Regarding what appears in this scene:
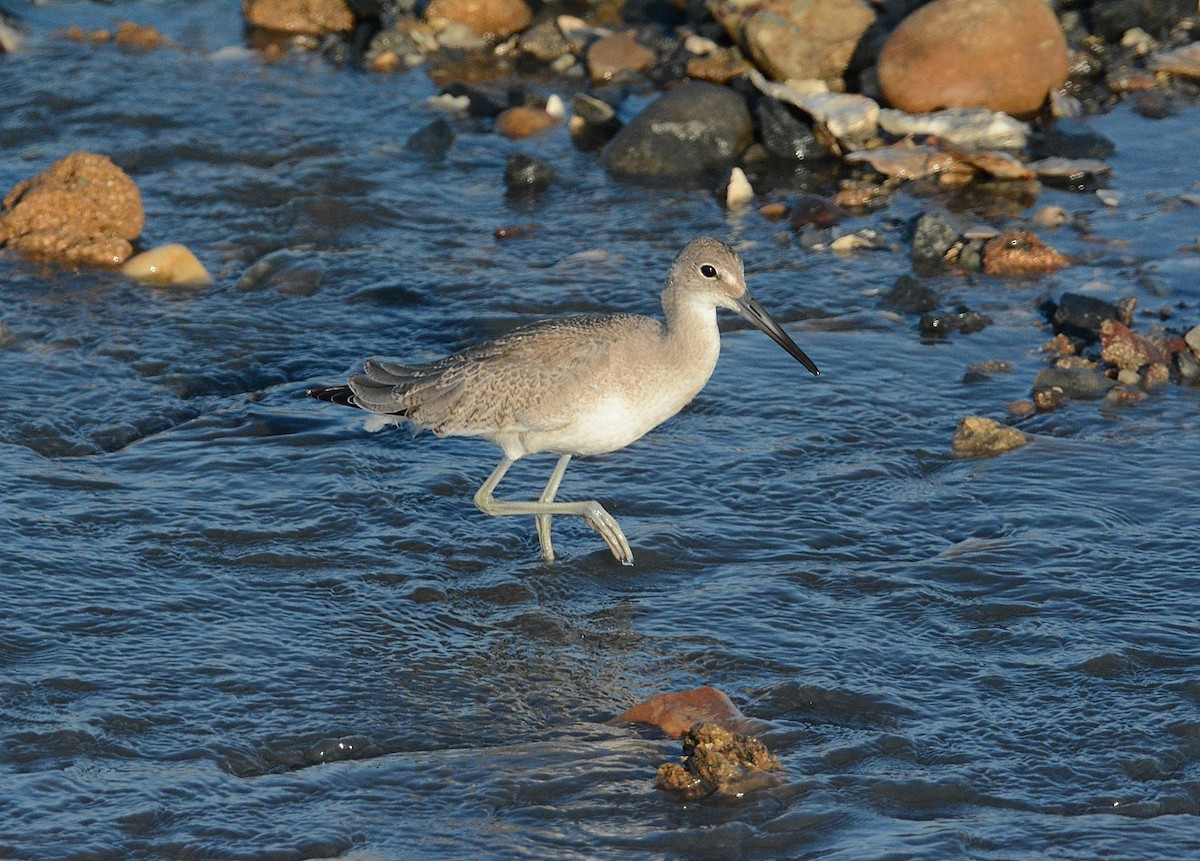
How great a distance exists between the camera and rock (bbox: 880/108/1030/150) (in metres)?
11.5

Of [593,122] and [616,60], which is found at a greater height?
[616,60]

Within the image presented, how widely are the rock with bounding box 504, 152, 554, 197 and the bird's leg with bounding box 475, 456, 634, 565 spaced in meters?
4.53

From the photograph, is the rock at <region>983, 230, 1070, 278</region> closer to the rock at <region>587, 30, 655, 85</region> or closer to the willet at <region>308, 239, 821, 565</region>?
the willet at <region>308, 239, 821, 565</region>

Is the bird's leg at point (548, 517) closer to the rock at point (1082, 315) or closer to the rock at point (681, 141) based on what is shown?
the rock at point (1082, 315)

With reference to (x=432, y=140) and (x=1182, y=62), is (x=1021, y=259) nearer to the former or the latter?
(x=1182, y=62)

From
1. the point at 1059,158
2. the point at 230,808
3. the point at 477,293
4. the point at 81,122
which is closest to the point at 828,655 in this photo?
the point at 230,808

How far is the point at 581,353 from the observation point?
22.7ft

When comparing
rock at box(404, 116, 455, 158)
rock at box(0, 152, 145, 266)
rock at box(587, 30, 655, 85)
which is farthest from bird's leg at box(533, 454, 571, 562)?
rock at box(587, 30, 655, 85)

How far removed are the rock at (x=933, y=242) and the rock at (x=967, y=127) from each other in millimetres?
1483

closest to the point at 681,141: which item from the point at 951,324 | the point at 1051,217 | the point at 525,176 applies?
the point at 525,176

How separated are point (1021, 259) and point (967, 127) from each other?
1961mm

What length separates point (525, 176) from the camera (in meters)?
11.6

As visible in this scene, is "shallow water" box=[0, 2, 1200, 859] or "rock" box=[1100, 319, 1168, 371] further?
"rock" box=[1100, 319, 1168, 371]

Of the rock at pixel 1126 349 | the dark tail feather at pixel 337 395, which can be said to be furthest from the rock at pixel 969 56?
the dark tail feather at pixel 337 395
